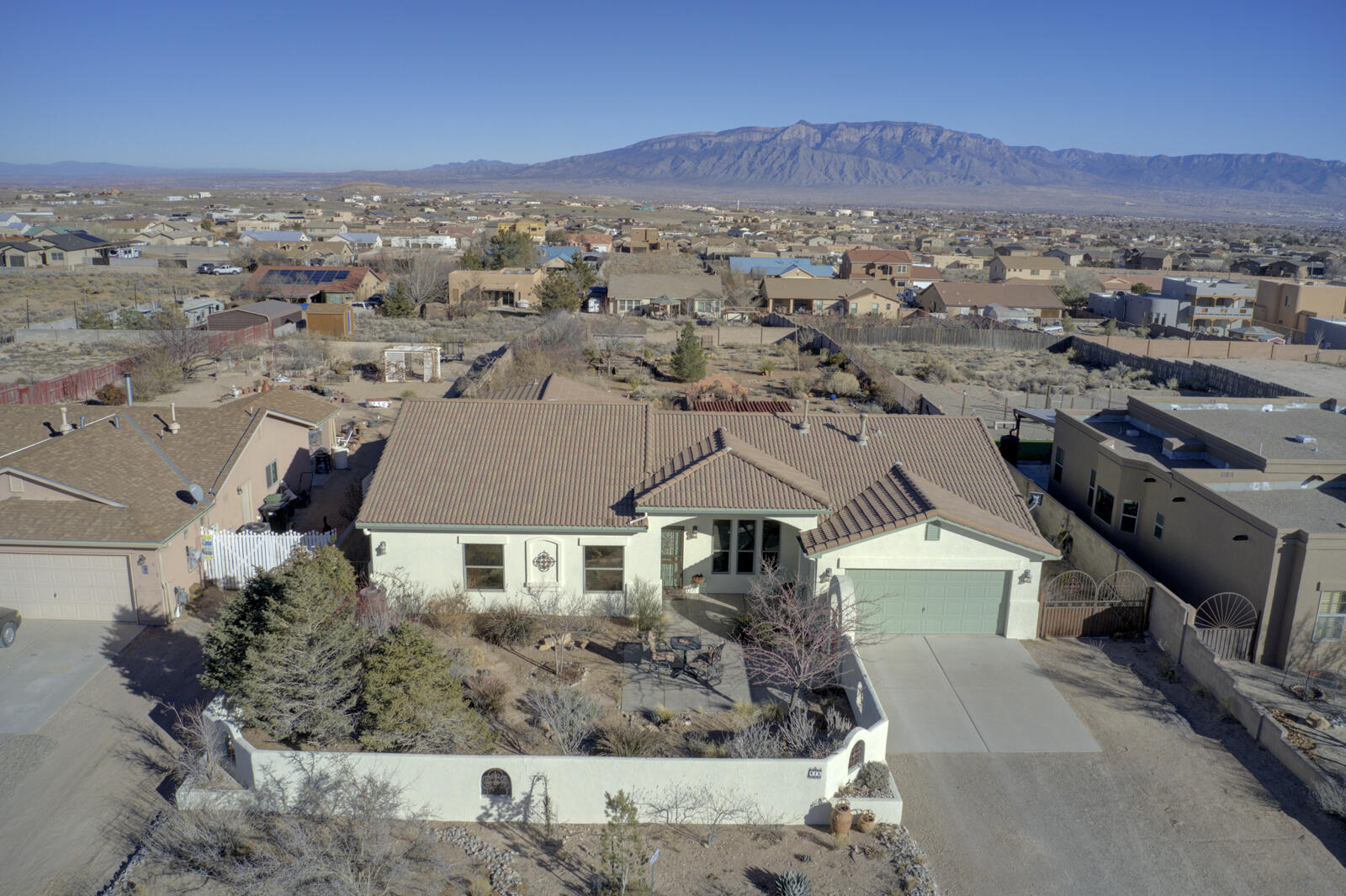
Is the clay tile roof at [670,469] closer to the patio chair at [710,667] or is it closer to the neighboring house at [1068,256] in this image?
the patio chair at [710,667]

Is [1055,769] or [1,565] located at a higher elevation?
[1,565]

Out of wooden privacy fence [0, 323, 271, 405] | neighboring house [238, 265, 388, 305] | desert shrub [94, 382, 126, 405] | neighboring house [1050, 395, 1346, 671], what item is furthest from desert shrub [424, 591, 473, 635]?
neighboring house [238, 265, 388, 305]

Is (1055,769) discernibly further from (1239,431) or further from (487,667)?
(1239,431)

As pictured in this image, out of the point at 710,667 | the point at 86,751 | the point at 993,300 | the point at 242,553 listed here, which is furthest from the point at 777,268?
the point at 86,751

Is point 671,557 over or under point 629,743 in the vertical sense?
over

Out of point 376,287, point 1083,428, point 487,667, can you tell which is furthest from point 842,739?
point 376,287

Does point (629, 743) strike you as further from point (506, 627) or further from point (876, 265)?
point (876, 265)

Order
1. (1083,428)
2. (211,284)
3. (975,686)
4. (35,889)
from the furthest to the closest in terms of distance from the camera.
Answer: (211,284), (1083,428), (975,686), (35,889)
